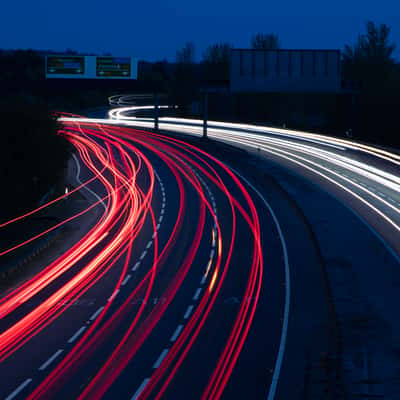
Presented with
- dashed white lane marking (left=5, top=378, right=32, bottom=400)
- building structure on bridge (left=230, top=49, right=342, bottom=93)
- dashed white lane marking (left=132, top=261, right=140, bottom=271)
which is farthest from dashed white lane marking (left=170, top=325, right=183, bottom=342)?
building structure on bridge (left=230, top=49, right=342, bottom=93)

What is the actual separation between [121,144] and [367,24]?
52714mm

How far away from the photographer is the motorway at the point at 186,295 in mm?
15289

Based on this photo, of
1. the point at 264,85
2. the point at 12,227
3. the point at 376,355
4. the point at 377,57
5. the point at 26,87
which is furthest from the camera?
the point at 26,87

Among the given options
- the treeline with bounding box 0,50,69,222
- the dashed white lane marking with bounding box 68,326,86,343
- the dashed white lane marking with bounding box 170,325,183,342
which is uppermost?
the treeline with bounding box 0,50,69,222

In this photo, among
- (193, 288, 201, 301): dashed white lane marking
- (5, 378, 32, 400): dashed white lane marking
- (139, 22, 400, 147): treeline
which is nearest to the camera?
(5, 378, 32, 400): dashed white lane marking

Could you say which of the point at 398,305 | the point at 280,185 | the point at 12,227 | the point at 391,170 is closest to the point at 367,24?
the point at 391,170

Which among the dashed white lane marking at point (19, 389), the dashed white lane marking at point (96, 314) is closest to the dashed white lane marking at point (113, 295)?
the dashed white lane marking at point (96, 314)

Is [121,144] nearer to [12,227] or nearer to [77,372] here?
[12,227]

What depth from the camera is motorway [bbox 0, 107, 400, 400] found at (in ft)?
50.2

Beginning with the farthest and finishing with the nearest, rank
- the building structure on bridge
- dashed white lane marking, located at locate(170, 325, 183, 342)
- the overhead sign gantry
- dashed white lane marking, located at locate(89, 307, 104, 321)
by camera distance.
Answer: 1. the overhead sign gantry
2. the building structure on bridge
3. dashed white lane marking, located at locate(89, 307, 104, 321)
4. dashed white lane marking, located at locate(170, 325, 183, 342)

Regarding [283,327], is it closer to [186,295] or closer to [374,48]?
[186,295]

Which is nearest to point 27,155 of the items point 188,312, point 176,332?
point 188,312

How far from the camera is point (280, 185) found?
4147 cm

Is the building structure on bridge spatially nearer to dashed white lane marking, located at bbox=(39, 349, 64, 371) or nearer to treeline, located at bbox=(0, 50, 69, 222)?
treeline, located at bbox=(0, 50, 69, 222)
